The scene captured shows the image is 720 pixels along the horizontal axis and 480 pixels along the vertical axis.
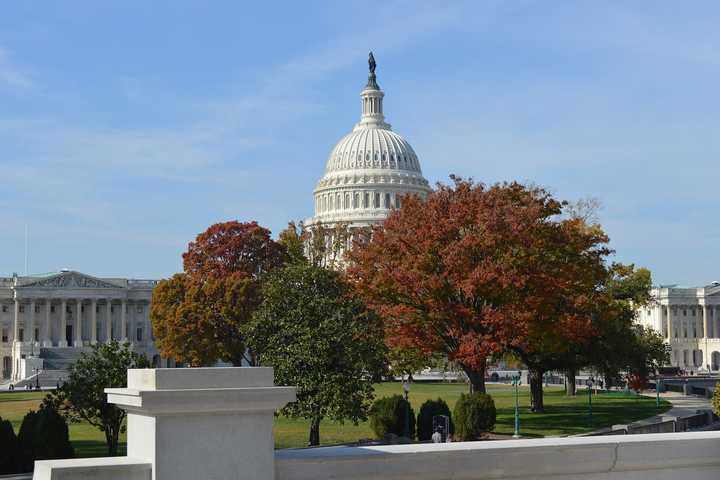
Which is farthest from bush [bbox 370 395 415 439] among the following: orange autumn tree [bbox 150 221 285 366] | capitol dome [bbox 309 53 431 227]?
capitol dome [bbox 309 53 431 227]

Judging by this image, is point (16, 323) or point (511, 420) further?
point (16, 323)

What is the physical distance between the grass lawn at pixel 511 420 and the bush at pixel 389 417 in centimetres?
130

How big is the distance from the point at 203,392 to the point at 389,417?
105ft

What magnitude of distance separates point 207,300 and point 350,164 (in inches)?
4180

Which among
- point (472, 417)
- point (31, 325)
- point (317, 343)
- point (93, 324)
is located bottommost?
point (472, 417)

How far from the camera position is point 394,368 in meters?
48.4

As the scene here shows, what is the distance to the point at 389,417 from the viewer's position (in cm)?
3897

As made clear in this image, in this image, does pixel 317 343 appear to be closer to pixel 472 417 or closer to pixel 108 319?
pixel 472 417

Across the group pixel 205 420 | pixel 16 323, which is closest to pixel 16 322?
pixel 16 323

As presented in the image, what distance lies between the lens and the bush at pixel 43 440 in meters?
29.0

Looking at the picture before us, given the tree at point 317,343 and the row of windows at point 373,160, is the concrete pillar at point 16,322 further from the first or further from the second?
the tree at point 317,343

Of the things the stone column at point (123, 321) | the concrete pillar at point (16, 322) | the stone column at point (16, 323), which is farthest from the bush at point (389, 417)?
the stone column at point (123, 321)

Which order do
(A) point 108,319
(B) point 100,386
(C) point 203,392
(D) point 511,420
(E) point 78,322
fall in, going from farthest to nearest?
(A) point 108,319, (E) point 78,322, (D) point 511,420, (B) point 100,386, (C) point 203,392

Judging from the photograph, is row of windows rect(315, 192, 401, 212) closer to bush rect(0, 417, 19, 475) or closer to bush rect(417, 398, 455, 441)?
bush rect(417, 398, 455, 441)
